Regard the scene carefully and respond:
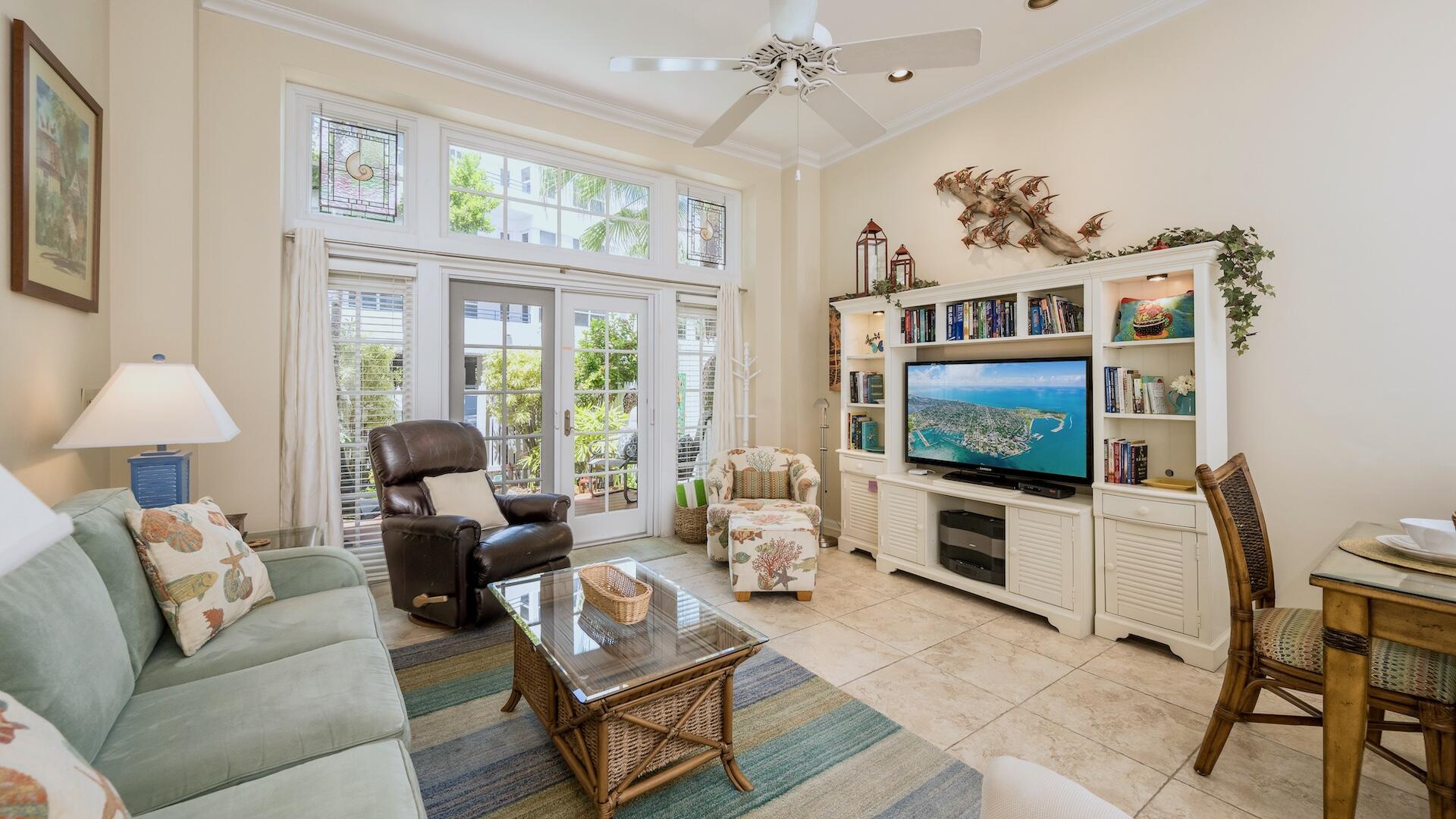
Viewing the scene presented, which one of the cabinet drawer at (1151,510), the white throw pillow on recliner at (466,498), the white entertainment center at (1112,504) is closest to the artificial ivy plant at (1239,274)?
the white entertainment center at (1112,504)

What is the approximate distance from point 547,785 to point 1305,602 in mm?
3181

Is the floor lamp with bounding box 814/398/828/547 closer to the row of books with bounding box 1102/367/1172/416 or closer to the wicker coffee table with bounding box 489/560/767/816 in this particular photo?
the row of books with bounding box 1102/367/1172/416

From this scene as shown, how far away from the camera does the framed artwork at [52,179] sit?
1.88m

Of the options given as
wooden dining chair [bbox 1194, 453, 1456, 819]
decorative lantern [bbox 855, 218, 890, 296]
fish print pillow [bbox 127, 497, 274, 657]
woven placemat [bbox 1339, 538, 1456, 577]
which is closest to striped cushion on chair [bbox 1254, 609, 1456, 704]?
wooden dining chair [bbox 1194, 453, 1456, 819]

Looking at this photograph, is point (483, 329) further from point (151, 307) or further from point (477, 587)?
point (477, 587)

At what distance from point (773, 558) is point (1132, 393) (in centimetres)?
196

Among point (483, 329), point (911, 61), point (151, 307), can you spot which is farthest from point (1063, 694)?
point (151, 307)

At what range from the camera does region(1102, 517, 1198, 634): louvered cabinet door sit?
259 centimetres

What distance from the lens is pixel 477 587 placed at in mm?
2789

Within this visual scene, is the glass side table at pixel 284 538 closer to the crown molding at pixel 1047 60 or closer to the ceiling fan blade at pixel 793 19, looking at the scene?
the ceiling fan blade at pixel 793 19

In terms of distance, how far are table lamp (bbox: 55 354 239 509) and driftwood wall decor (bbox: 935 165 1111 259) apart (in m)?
3.93

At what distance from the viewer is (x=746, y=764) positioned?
188cm

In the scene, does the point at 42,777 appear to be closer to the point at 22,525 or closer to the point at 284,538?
the point at 22,525

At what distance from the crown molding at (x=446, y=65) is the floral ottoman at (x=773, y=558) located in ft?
9.61
